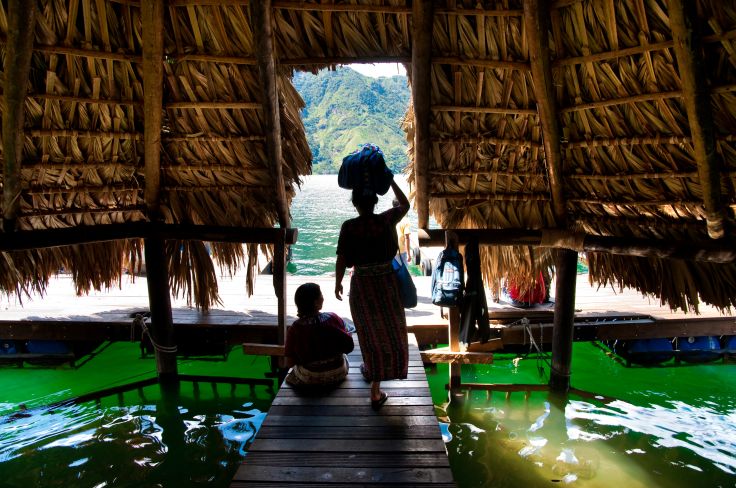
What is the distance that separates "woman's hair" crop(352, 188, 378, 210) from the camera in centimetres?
282

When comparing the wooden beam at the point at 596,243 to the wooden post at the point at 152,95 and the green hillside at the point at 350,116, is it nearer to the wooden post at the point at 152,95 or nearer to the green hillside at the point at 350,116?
the wooden post at the point at 152,95

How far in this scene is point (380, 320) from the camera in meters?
3.02

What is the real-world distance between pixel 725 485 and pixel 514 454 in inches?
65.0

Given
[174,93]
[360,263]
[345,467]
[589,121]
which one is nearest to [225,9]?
[174,93]

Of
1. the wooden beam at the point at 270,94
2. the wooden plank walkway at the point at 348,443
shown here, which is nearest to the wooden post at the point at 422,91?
the wooden beam at the point at 270,94

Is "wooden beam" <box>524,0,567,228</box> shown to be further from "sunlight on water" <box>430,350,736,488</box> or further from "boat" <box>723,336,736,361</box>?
"boat" <box>723,336,736,361</box>

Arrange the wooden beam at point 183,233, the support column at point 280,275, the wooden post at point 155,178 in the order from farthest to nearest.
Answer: the support column at point 280,275
the wooden beam at point 183,233
the wooden post at point 155,178

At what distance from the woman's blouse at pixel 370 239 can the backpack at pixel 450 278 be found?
1.66m

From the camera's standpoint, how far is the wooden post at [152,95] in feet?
10.9

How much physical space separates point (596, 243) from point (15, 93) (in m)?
4.74

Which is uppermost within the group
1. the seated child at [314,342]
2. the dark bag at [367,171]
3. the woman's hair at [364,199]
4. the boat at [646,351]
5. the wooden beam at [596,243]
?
the dark bag at [367,171]

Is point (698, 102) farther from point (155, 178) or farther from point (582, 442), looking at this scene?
point (155, 178)

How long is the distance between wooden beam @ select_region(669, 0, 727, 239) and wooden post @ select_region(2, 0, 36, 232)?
13.0 ft

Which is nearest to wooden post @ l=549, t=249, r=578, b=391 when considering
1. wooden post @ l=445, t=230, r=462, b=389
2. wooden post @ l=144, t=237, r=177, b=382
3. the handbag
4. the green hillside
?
wooden post @ l=445, t=230, r=462, b=389
